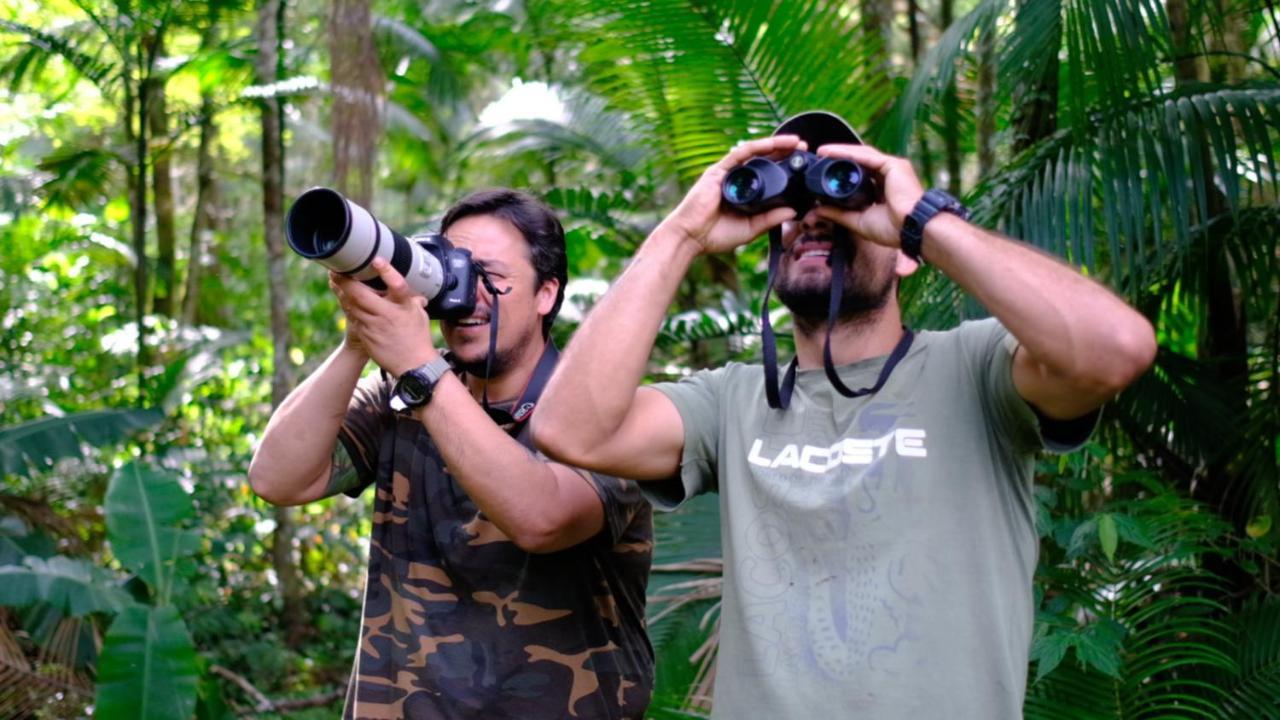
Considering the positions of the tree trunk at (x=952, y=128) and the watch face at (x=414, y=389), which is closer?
the watch face at (x=414, y=389)

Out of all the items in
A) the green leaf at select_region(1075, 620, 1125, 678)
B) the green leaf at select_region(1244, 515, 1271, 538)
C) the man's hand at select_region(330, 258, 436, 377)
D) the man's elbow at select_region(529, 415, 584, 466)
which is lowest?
the green leaf at select_region(1075, 620, 1125, 678)

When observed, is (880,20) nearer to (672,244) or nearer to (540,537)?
(672,244)

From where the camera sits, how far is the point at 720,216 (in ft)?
6.31

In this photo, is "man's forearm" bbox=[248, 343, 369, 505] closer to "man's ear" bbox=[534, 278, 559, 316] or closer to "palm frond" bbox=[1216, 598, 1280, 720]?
"man's ear" bbox=[534, 278, 559, 316]

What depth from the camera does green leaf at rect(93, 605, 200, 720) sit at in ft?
10.4

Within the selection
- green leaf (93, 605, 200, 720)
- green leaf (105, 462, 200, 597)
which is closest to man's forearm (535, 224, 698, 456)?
green leaf (93, 605, 200, 720)

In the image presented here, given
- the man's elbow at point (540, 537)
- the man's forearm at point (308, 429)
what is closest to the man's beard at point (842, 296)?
the man's elbow at point (540, 537)

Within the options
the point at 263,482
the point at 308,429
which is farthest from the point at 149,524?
the point at 308,429

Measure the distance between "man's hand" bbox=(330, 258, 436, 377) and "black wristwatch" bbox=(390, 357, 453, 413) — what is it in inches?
0.9

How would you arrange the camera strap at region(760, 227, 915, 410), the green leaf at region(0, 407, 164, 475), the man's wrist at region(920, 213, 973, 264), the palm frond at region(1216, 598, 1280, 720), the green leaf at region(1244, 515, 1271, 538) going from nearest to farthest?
1. the man's wrist at region(920, 213, 973, 264)
2. the camera strap at region(760, 227, 915, 410)
3. the palm frond at region(1216, 598, 1280, 720)
4. the green leaf at region(1244, 515, 1271, 538)
5. the green leaf at region(0, 407, 164, 475)

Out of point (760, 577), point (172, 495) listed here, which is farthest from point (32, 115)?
point (760, 577)

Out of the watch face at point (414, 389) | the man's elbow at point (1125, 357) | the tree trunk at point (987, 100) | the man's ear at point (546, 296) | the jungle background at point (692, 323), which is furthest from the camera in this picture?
the tree trunk at point (987, 100)

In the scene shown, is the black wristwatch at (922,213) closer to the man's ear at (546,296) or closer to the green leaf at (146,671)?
the man's ear at (546,296)

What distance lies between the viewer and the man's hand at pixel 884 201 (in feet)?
5.63
